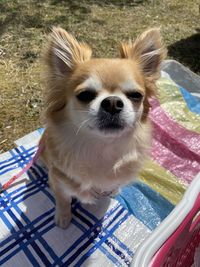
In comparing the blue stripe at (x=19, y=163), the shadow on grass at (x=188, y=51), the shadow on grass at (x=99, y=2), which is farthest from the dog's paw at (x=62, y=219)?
the shadow on grass at (x=99, y=2)

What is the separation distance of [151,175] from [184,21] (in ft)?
7.05

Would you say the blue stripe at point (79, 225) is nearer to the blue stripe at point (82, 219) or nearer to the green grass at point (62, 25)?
the blue stripe at point (82, 219)

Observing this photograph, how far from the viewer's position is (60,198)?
1733mm

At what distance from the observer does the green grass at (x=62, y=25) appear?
2.49 meters

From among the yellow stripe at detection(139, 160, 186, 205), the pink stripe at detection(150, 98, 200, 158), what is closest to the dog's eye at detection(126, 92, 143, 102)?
the yellow stripe at detection(139, 160, 186, 205)

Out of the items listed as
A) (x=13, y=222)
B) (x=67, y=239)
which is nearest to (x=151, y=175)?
(x=67, y=239)

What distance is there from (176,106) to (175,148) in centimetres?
37

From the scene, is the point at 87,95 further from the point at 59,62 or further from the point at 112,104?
the point at 59,62

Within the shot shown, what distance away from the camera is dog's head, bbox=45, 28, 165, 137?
4.44ft

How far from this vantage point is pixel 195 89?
2.67 m

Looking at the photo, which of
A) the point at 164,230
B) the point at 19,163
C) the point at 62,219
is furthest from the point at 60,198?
the point at 164,230

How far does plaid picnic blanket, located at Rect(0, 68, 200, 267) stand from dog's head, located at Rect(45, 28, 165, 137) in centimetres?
60

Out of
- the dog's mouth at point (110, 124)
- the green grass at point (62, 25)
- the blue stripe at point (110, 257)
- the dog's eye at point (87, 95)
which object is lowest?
the blue stripe at point (110, 257)

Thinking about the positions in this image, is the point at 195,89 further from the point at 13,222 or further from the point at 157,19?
the point at 13,222
